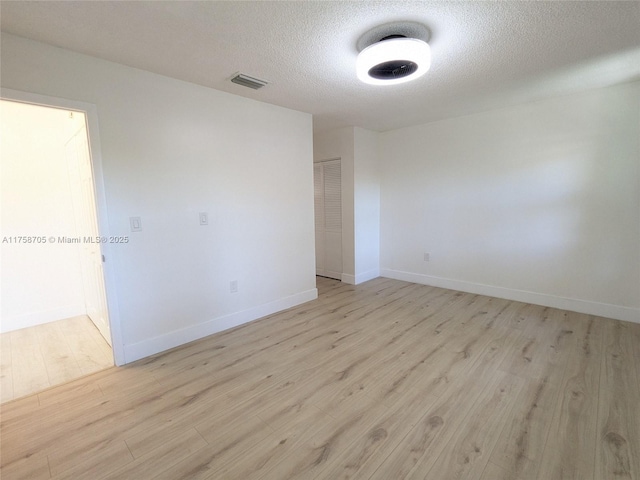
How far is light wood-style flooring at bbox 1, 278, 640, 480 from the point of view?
153 centimetres

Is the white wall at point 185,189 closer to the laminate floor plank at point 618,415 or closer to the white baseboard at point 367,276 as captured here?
the white baseboard at point 367,276

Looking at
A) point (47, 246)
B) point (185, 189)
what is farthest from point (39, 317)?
point (185, 189)

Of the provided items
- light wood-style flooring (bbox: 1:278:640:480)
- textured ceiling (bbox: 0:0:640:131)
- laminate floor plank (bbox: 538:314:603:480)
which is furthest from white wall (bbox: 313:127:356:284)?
laminate floor plank (bbox: 538:314:603:480)

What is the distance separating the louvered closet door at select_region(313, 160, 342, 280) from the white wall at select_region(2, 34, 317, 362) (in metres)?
1.18

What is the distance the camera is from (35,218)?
130 inches

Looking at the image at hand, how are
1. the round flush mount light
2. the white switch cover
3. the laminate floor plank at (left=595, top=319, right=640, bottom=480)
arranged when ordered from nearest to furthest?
the laminate floor plank at (left=595, top=319, right=640, bottom=480), the round flush mount light, the white switch cover

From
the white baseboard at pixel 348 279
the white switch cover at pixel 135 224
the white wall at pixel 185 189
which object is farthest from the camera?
the white baseboard at pixel 348 279

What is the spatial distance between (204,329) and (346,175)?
9.81 feet

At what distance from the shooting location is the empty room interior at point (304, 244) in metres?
1.69

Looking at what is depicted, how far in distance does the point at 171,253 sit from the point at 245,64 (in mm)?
1750

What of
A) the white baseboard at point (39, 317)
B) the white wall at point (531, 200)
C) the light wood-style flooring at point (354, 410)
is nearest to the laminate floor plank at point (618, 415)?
the light wood-style flooring at point (354, 410)

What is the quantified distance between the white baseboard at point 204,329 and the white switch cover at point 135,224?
100cm

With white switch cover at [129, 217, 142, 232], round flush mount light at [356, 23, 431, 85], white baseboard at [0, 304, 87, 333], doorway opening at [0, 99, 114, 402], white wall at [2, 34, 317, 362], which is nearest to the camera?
round flush mount light at [356, 23, 431, 85]

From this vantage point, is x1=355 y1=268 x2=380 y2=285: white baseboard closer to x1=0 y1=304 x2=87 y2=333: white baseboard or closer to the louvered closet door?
the louvered closet door
